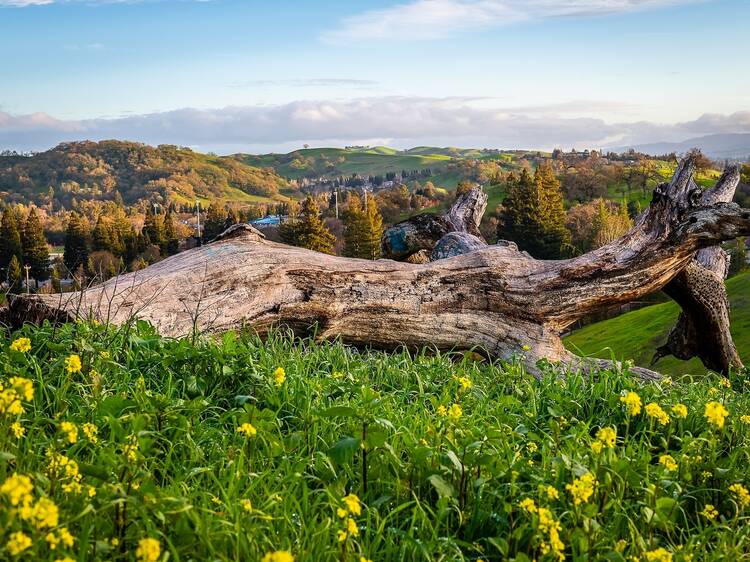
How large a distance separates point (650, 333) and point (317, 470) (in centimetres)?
5054

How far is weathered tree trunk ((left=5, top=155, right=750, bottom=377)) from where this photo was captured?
859cm

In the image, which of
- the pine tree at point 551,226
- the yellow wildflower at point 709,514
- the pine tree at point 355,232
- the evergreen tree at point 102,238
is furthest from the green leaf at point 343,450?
the evergreen tree at point 102,238

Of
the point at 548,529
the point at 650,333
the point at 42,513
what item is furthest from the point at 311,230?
the point at 42,513

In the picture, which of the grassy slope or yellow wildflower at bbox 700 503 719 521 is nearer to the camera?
yellow wildflower at bbox 700 503 719 521

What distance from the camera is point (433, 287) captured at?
379 inches

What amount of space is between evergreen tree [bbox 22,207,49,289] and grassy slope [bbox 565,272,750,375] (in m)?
86.3

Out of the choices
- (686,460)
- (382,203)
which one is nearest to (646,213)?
(686,460)

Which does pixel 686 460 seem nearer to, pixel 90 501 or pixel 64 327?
pixel 90 501

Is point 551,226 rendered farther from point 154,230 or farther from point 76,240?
point 76,240

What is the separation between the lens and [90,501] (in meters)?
2.88

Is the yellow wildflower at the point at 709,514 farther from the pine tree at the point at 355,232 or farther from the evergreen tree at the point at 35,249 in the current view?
the evergreen tree at the point at 35,249

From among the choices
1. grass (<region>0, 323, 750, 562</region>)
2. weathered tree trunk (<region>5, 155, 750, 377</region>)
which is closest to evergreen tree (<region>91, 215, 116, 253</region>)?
weathered tree trunk (<region>5, 155, 750, 377</region>)

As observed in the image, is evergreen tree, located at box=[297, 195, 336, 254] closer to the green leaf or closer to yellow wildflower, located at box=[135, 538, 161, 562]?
the green leaf

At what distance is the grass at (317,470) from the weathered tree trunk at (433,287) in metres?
2.91
